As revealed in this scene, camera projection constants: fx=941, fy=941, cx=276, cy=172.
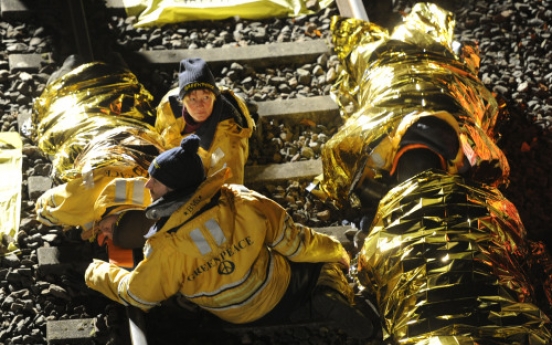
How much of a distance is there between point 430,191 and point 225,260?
3.48 feet

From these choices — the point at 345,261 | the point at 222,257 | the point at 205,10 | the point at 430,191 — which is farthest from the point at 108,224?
the point at 205,10

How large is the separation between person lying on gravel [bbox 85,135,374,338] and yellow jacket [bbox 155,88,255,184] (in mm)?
771

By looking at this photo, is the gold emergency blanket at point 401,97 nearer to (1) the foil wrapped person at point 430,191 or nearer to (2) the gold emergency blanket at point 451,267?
(1) the foil wrapped person at point 430,191

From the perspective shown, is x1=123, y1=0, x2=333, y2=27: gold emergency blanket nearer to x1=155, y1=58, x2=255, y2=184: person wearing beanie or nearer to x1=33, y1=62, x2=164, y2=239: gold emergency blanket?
x1=33, y1=62, x2=164, y2=239: gold emergency blanket

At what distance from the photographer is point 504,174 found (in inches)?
200

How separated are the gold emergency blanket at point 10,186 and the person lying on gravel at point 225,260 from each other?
2.89 feet

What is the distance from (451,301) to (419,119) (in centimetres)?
110

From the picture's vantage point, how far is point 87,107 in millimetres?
5684

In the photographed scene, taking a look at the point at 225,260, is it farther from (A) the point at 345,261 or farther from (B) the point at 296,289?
(A) the point at 345,261

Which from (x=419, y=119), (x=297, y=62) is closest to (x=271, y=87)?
(x=297, y=62)

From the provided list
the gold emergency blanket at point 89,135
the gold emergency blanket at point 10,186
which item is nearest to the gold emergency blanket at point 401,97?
the gold emergency blanket at point 89,135

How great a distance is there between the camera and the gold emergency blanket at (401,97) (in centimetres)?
499

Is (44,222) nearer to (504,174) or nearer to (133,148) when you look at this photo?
(133,148)

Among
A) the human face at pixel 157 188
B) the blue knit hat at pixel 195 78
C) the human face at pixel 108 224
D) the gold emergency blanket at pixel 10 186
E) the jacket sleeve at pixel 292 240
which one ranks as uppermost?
the blue knit hat at pixel 195 78
